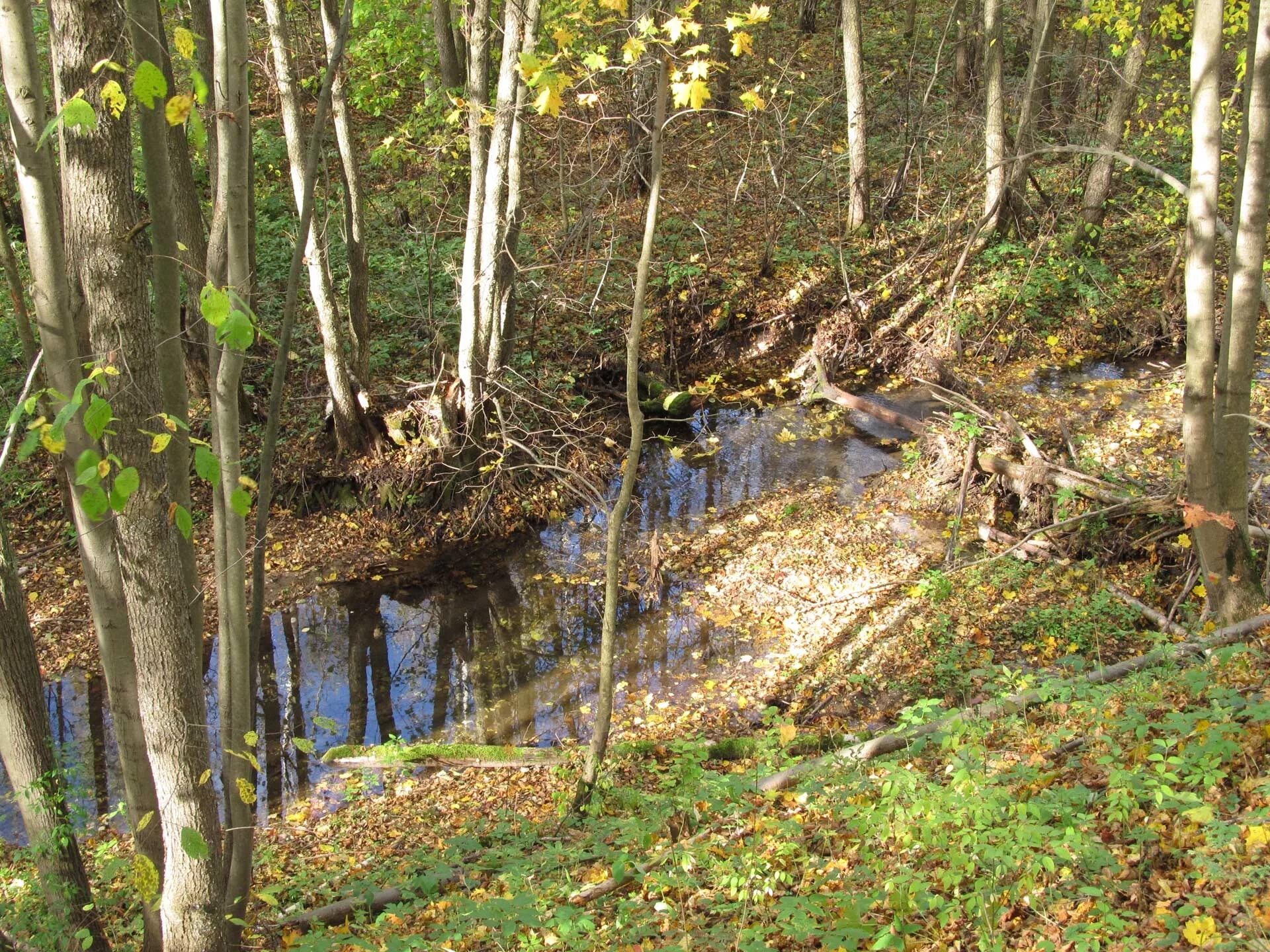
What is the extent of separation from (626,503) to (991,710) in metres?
2.75

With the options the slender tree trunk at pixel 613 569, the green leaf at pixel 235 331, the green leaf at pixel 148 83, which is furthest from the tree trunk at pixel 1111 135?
the green leaf at pixel 235 331

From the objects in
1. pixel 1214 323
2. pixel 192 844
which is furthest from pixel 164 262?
pixel 1214 323

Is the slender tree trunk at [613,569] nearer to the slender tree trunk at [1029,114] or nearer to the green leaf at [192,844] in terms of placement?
the green leaf at [192,844]

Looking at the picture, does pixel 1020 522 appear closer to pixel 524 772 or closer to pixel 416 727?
pixel 524 772

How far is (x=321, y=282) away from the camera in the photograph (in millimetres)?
10891

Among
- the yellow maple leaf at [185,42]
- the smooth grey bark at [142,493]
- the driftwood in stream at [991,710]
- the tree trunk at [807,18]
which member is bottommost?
the driftwood in stream at [991,710]

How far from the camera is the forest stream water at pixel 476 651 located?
8211mm

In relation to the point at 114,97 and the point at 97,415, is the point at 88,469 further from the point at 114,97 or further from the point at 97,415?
the point at 114,97

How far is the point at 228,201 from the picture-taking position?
13.1 feet

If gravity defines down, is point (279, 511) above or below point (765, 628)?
above

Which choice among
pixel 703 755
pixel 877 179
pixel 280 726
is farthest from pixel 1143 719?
pixel 877 179

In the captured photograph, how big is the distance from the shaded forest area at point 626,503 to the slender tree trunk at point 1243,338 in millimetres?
29

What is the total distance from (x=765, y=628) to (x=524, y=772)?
9.88ft

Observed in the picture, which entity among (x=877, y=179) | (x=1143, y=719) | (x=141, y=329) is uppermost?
(x=877, y=179)
